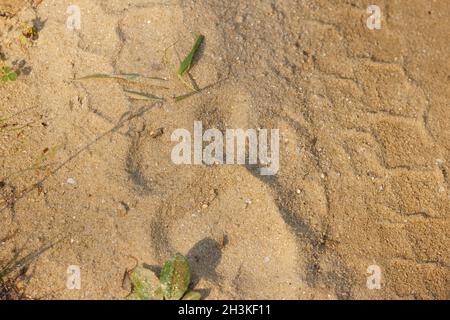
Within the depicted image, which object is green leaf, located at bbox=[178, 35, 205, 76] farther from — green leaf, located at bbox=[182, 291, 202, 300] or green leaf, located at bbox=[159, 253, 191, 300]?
green leaf, located at bbox=[182, 291, 202, 300]

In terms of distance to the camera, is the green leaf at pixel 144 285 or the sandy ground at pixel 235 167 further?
the sandy ground at pixel 235 167

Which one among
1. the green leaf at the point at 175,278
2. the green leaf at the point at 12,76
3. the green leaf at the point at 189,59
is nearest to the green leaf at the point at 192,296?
the green leaf at the point at 175,278

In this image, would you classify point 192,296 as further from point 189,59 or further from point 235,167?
point 189,59

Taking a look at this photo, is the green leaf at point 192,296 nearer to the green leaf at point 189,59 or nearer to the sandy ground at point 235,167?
the sandy ground at point 235,167

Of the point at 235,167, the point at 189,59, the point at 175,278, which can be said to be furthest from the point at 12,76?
the point at 175,278

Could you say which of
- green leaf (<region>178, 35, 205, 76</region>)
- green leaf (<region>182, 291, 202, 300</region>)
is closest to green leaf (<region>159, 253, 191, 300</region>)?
green leaf (<region>182, 291, 202, 300</region>)

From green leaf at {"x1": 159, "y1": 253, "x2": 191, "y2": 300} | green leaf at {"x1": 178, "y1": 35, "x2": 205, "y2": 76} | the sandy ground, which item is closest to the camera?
green leaf at {"x1": 159, "y1": 253, "x2": 191, "y2": 300}
